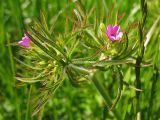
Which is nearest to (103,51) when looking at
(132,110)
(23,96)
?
(132,110)

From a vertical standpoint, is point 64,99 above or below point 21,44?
below

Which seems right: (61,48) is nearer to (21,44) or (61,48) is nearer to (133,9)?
(21,44)

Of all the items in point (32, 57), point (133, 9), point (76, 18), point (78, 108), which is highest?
point (133, 9)

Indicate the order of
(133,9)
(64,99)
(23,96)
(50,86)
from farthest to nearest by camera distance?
1. (133,9)
2. (64,99)
3. (23,96)
4. (50,86)

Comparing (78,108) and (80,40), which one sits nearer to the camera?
(80,40)

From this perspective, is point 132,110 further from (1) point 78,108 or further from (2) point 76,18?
(1) point 78,108

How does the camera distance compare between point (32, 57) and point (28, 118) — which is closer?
point (32, 57)

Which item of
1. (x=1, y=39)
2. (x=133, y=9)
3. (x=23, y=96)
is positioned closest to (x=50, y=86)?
(x=23, y=96)

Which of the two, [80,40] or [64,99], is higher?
[80,40]

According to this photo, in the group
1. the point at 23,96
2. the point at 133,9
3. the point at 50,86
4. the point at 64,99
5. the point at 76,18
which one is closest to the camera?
the point at 50,86
